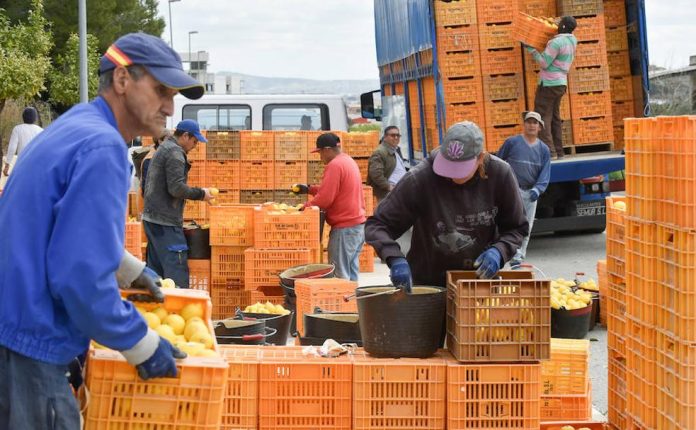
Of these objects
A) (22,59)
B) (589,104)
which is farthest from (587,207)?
(22,59)

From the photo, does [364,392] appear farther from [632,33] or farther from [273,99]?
[273,99]

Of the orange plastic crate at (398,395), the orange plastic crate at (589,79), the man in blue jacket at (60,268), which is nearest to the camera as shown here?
the man in blue jacket at (60,268)

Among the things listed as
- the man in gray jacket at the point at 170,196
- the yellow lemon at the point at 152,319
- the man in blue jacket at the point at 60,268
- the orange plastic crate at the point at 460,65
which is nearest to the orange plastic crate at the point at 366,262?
the orange plastic crate at the point at 460,65

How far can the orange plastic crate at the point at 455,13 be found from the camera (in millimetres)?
15469

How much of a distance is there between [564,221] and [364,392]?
1143cm

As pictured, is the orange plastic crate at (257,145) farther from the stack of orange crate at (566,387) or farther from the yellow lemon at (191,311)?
the yellow lemon at (191,311)

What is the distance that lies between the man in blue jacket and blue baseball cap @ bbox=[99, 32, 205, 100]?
0.24 meters

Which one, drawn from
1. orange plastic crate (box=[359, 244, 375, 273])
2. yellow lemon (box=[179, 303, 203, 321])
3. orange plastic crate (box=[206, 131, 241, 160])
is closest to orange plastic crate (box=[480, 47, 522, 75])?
orange plastic crate (box=[359, 244, 375, 273])

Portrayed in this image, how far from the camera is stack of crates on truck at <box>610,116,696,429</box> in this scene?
512cm

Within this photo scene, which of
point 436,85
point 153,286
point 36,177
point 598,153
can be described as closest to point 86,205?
point 36,177

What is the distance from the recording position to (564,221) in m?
16.6

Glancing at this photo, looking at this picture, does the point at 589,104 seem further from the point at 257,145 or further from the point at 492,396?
the point at 492,396

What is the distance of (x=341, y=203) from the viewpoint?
38.0 ft

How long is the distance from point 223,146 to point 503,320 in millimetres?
10957
